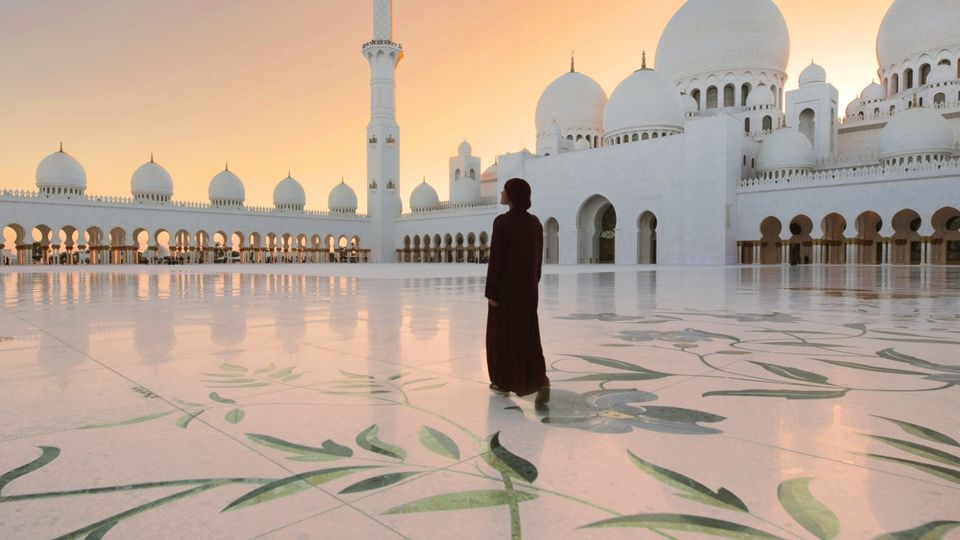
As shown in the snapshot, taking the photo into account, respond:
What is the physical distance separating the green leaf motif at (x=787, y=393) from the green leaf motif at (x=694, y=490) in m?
0.74

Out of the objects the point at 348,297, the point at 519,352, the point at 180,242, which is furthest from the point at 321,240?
the point at 519,352

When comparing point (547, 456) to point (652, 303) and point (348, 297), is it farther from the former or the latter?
point (348, 297)

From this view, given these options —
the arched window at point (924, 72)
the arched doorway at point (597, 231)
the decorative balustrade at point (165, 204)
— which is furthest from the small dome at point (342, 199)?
the arched window at point (924, 72)

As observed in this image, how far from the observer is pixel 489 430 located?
1.59 meters

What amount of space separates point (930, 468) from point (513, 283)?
1304 mm

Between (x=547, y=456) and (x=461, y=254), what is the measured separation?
115 feet

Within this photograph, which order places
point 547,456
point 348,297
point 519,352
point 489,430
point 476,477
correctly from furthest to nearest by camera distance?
point 348,297 → point 519,352 → point 489,430 → point 547,456 → point 476,477

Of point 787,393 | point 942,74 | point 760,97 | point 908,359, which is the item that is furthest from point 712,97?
point 787,393

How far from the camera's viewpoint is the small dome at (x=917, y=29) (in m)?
23.4

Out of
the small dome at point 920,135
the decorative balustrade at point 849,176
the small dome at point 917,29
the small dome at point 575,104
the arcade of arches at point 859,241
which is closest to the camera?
the decorative balustrade at point 849,176

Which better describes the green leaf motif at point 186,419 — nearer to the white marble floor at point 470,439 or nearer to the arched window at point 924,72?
the white marble floor at point 470,439

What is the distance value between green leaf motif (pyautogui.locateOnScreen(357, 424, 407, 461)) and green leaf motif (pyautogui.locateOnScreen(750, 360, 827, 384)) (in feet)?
5.16

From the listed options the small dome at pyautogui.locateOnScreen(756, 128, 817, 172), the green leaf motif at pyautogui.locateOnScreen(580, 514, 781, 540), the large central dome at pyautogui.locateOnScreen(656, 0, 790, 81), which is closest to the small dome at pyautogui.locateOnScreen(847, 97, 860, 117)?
the large central dome at pyautogui.locateOnScreen(656, 0, 790, 81)

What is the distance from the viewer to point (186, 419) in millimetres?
1647
